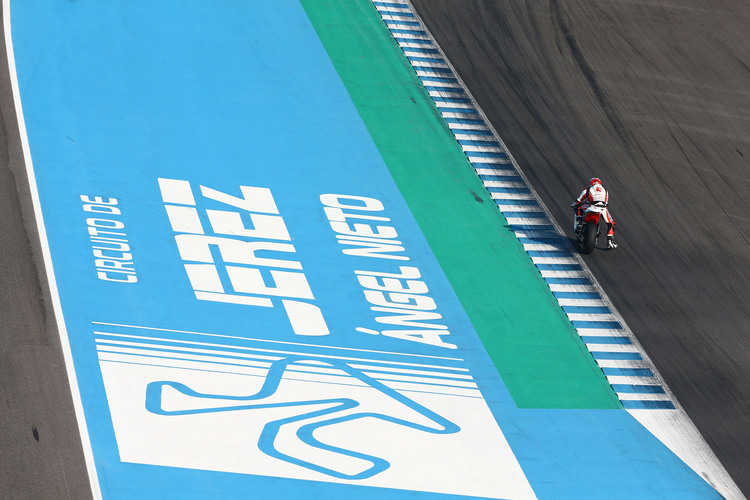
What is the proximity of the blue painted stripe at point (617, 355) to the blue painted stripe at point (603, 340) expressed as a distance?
0.24 m

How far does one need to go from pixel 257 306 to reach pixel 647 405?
237 inches

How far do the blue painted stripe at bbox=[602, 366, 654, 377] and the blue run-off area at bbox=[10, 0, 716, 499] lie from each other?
880mm

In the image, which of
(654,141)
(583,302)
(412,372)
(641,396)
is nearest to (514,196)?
(583,302)

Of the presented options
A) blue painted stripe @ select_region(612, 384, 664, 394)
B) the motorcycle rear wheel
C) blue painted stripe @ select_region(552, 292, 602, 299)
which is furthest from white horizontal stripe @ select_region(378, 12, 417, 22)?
blue painted stripe @ select_region(612, 384, 664, 394)

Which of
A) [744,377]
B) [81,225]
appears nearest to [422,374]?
[744,377]

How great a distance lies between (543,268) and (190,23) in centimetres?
1035

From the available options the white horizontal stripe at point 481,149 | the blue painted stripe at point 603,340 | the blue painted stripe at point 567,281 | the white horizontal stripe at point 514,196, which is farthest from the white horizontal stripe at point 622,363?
the white horizontal stripe at point 481,149

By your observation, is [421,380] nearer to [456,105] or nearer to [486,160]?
[486,160]

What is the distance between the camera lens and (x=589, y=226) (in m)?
16.9

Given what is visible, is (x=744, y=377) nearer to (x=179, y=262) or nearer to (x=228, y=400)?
(x=228, y=400)

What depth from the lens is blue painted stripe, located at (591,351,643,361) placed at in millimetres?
14961

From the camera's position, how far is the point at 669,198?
61.4ft

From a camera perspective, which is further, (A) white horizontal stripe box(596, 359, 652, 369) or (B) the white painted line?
(A) white horizontal stripe box(596, 359, 652, 369)

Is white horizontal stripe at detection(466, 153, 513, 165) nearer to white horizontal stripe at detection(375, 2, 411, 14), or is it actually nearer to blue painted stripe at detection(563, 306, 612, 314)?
blue painted stripe at detection(563, 306, 612, 314)
